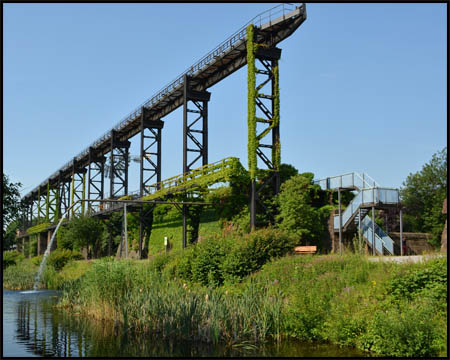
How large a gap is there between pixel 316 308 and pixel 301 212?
Answer: 17.1 m

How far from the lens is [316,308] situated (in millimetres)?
13477

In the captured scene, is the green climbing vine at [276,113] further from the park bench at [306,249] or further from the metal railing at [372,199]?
the park bench at [306,249]

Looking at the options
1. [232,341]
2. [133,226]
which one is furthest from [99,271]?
[133,226]

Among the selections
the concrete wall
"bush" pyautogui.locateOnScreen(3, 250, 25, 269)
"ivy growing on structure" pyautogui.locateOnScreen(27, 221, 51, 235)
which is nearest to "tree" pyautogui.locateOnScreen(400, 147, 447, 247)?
the concrete wall

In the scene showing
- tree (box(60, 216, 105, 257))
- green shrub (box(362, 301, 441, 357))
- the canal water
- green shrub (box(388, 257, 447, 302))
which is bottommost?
the canal water

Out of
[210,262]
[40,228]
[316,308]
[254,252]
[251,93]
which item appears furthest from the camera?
[40,228]

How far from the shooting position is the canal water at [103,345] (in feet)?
39.2

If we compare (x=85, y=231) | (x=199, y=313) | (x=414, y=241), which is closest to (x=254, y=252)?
(x=199, y=313)

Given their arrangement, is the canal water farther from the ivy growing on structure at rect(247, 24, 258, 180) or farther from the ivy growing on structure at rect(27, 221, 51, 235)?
the ivy growing on structure at rect(27, 221, 51, 235)

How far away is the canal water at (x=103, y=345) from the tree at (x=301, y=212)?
1611cm

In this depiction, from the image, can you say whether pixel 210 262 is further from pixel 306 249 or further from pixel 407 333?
pixel 407 333

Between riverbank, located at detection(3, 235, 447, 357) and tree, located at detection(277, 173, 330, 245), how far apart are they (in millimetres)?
12599

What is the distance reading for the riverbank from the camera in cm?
1131

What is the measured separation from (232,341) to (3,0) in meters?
11.8
